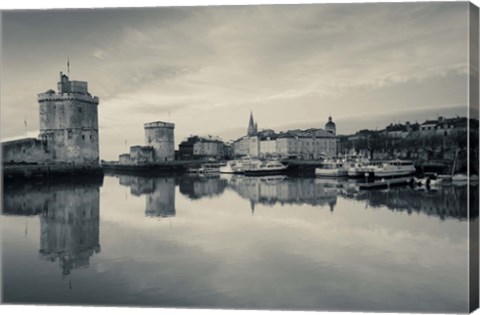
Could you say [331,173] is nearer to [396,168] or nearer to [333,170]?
[333,170]

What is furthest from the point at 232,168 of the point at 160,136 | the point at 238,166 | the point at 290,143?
the point at 160,136

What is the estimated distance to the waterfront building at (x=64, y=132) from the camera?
25.2 feet

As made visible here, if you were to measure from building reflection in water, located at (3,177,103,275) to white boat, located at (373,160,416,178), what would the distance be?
12.4 feet

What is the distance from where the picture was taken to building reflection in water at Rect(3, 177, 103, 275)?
723 cm

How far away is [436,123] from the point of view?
22.2 feet

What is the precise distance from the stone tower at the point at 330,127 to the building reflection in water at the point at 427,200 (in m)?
0.90

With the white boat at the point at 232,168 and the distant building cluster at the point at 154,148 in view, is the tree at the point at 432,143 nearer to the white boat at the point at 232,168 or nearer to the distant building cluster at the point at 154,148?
the white boat at the point at 232,168

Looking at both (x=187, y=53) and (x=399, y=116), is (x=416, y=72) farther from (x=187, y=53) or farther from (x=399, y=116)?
(x=187, y=53)

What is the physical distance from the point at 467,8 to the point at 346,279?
3.28 metres

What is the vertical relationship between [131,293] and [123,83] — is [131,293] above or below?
below

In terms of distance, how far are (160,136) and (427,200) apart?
3614 mm

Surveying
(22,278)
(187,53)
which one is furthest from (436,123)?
(22,278)

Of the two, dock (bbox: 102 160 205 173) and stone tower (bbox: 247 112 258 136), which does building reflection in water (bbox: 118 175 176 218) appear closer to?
dock (bbox: 102 160 205 173)

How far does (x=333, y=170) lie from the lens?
7.99 m
